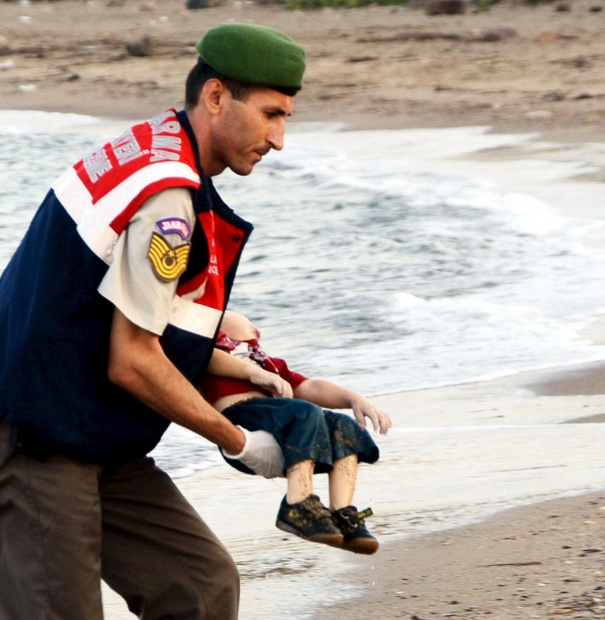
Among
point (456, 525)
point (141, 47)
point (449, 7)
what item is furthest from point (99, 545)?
point (449, 7)

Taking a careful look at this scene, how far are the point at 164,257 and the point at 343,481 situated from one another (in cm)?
74

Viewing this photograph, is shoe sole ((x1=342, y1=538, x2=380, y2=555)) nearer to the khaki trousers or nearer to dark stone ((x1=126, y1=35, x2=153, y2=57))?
the khaki trousers

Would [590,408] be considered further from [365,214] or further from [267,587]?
[365,214]

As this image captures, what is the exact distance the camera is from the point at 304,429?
2.95 metres

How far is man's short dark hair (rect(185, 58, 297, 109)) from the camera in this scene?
279 centimetres

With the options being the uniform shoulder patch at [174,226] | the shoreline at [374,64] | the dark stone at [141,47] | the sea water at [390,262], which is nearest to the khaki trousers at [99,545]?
the uniform shoulder patch at [174,226]

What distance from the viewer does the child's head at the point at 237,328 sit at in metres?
3.34

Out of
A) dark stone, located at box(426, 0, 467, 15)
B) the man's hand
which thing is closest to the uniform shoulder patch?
the man's hand

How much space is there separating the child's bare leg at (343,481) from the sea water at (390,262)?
250 cm

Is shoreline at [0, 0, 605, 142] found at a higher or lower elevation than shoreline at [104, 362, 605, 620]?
lower

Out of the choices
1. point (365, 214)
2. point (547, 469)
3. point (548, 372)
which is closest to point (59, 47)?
point (365, 214)

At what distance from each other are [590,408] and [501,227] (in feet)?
16.3

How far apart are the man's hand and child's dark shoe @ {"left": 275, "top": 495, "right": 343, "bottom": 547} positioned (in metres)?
0.08

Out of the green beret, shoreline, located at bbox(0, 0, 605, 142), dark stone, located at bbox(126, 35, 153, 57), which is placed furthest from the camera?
dark stone, located at bbox(126, 35, 153, 57)
